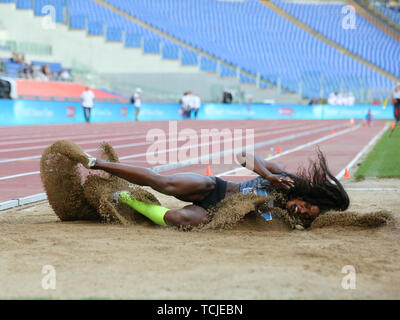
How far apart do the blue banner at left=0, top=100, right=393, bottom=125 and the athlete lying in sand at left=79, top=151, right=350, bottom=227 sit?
19.6m

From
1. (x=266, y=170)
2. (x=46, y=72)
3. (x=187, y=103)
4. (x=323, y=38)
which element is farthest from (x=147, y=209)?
(x=323, y=38)

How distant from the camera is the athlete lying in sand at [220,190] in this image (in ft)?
17.1

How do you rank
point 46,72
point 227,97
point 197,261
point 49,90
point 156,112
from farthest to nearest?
point 227,97
point 156,112
point 46,72
point 49,90
point 197,261

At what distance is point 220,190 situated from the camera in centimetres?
539

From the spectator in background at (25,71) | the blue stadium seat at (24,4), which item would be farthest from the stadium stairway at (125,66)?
the spectator in background at (25,71)

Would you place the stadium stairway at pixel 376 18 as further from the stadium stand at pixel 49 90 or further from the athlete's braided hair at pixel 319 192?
the athlete's braided hair at pixel 319 192

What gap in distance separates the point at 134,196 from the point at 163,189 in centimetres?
44

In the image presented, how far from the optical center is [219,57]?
4588 centimetres

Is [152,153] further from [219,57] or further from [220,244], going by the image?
[219,57]

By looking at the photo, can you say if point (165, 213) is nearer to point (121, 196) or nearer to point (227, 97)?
point (121, 196)

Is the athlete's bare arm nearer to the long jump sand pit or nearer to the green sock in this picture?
the long jump sand pit

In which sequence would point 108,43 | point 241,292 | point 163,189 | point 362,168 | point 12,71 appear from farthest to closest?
point 108,43, point 12,71, point 362,168, point 163,189, point 241,292

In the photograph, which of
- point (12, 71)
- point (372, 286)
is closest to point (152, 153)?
point (372, 286)

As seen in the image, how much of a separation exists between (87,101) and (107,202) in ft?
71.2
